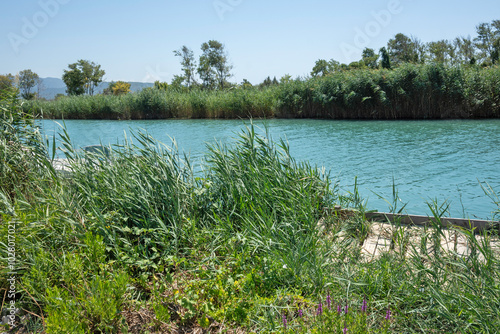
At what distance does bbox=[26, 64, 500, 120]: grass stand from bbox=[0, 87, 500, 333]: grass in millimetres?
13805

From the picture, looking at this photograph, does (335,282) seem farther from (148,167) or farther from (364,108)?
(364,108)

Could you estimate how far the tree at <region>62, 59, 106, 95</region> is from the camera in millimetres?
46906

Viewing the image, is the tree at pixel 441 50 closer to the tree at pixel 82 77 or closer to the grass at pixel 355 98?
the grass at pixel 355 98

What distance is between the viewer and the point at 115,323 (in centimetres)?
215

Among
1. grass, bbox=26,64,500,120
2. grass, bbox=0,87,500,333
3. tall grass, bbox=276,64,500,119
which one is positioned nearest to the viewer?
grass, bbox=0,87,500,333

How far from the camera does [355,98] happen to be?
18.5m

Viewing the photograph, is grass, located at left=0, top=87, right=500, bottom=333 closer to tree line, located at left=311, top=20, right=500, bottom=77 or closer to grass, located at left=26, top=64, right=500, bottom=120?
grass, located at left=26, top=64, right=500, bottom=120

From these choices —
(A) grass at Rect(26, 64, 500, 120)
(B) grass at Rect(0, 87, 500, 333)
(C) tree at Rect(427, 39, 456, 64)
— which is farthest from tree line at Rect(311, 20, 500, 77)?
(B) grass at Rect(0, 87, 500, 333)

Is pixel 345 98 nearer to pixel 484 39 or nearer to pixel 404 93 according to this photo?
pixel 404 93

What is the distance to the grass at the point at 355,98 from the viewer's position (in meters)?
16.5

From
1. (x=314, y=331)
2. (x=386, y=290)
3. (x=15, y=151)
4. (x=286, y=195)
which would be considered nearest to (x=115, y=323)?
(x=314, y=331)

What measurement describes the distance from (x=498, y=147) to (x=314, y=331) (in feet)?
36.0

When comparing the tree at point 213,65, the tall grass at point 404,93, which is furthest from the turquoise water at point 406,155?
the tree at point 213,65

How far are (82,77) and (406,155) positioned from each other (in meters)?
47.5
